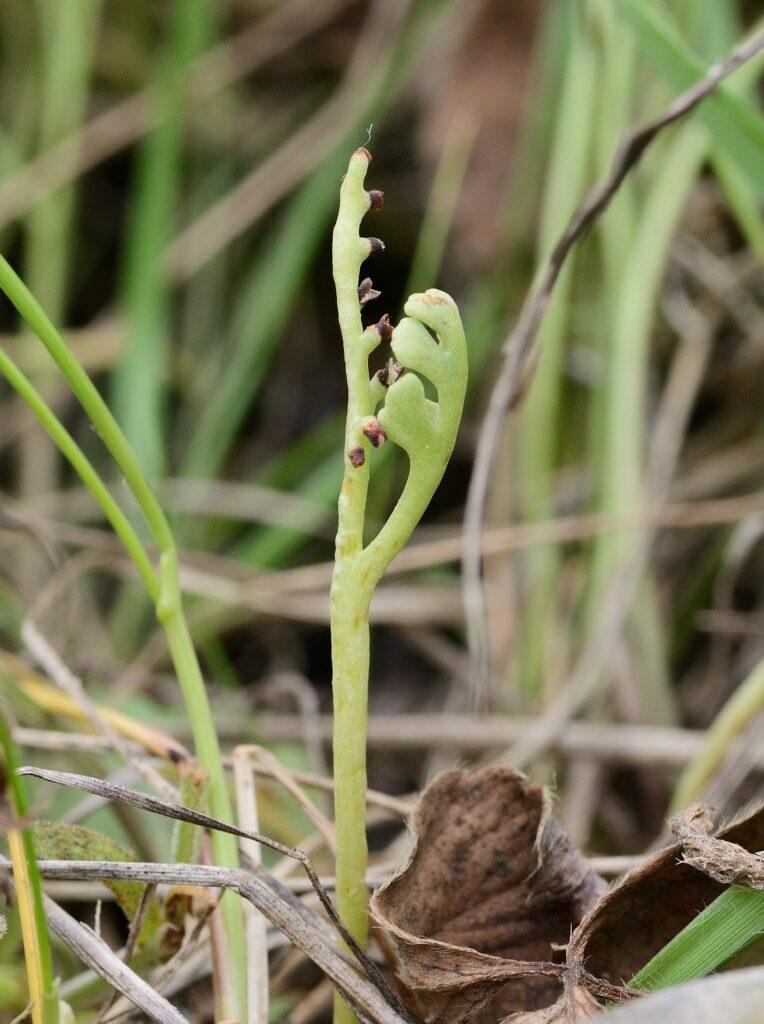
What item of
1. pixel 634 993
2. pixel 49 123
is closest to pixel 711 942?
pixel 634 993

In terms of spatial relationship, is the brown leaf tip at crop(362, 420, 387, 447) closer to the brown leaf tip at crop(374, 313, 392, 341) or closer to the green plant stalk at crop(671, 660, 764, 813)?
the brown leaf tip at crop(374, 313, 392, 341)

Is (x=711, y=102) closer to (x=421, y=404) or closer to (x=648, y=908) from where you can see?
(x=421, y=404)

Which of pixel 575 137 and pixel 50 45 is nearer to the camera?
pixel 575 137

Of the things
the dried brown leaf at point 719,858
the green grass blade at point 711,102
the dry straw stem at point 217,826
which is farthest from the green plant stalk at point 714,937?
the green grass blade at point 711,102

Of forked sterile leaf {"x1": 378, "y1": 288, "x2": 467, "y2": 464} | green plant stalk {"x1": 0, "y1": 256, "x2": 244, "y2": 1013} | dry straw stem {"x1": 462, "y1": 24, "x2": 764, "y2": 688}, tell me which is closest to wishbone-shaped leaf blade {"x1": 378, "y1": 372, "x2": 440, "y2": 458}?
forked sterile leaf {"x1": 378, "y1": 288, "x2": 467, "y2": 464}

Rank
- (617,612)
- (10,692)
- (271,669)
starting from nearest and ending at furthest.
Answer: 1. (10,692)
2. (617,612)
3. (271,669)

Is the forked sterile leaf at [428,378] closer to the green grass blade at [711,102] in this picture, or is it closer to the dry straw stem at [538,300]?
the dry straw stem at [538,300]

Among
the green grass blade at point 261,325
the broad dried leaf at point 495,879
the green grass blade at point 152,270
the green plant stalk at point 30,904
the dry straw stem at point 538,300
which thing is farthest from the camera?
the green grass blade at point 261,325

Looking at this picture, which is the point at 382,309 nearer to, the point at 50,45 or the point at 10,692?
the point at 50,45
